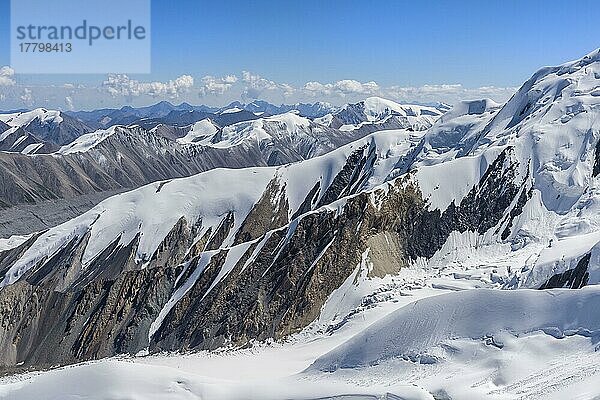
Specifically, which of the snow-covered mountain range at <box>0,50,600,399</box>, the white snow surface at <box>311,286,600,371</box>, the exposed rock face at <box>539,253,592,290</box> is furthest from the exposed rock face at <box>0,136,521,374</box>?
the white snow surface at <box>311,286,600,371</box>

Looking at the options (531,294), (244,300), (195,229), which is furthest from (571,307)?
(195,229)

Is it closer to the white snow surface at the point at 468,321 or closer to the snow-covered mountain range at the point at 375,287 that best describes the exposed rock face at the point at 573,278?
the snow-covered mountain range at the point at 375,287

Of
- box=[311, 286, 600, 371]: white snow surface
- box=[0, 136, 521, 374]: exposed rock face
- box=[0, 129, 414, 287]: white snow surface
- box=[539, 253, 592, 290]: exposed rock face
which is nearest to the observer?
box=[311, 286, 600, 371]: white snow surface

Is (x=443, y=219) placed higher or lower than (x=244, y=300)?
higher

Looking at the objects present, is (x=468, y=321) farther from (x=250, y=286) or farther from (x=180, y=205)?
(x=180, y=205)

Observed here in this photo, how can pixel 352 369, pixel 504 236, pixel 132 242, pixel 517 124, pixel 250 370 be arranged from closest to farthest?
pixel 352 369 < pixel 250 370 < pixel 504 236 < pixel 517 124 < pixel 132 242

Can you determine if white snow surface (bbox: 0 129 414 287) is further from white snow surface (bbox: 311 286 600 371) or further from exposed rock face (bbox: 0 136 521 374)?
white snow surface (bbox: 311 286 600 371)

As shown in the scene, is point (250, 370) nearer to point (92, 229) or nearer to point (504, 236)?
point (504, 236)

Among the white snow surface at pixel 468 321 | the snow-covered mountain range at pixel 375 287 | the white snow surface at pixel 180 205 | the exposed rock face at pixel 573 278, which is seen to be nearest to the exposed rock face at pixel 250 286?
the snow-covered mountain range at pixel 375 287
